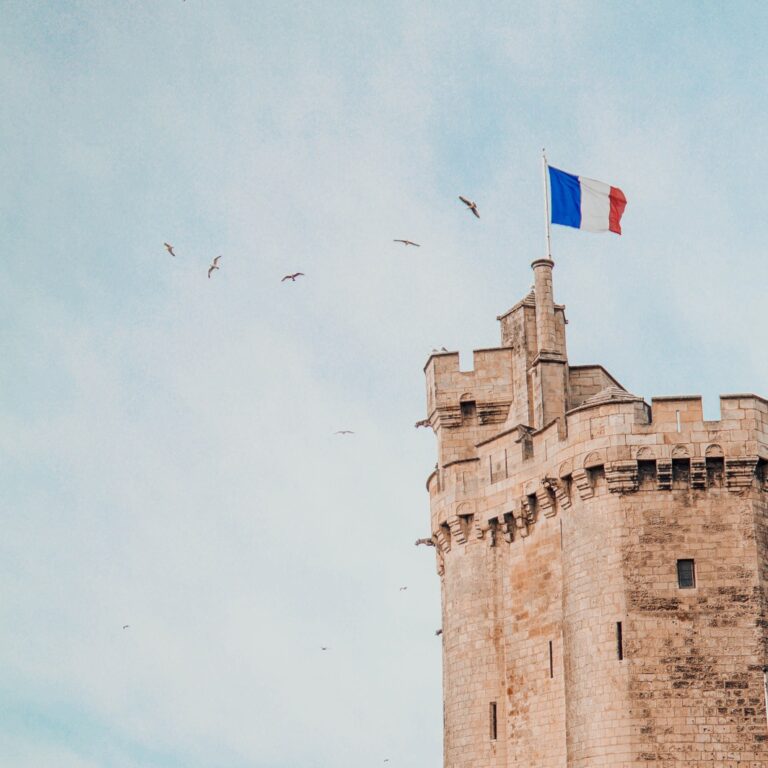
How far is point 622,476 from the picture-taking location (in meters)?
44.2

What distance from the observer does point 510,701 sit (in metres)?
46.6

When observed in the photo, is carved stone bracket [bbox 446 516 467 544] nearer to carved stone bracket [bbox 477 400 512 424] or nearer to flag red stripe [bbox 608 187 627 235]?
carved stone bracket [bbox 477 400 512 424]

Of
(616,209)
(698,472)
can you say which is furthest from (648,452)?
(616,209)

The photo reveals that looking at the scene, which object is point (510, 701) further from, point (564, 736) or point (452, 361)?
point (452, 361)

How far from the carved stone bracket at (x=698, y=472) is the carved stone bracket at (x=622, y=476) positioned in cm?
142

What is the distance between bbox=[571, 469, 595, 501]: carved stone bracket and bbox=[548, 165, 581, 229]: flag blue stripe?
9263 mm

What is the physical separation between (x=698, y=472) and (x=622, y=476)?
1852 millimetres

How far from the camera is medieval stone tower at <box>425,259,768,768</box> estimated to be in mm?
42281

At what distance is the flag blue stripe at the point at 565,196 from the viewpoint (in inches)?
2020

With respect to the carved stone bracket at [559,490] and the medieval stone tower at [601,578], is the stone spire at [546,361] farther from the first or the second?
the carved stone bracket at [559,490]

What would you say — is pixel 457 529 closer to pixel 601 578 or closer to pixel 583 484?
pixel 583 484

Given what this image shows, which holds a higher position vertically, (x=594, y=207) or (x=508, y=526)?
(x=594, y=207)

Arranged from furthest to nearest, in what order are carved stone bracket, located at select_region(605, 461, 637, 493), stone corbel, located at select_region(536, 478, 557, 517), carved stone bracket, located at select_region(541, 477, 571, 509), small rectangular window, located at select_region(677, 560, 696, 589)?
stone corbel, located at select_region(536, 478, 557, 517)
carved stone bracket, located at select_region(541, 477, 571, 509)
carved stone bracket, located at select_region(605, 461, 637, 493)
small rectangular window, located at select_region(677, 560, 696, 589)

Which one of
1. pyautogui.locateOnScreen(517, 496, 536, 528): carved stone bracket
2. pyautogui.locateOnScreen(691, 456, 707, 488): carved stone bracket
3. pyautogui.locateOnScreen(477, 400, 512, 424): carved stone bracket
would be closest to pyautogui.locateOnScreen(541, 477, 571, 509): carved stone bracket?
pyautogui.locateOnScreen(517, 496, 536, 528): carved stone bracket
